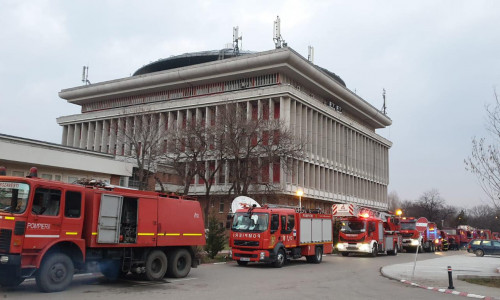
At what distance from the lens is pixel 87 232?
12.7 metres

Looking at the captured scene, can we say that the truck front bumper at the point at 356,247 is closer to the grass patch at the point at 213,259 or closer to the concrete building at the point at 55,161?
the grass patch at the point at 213,259

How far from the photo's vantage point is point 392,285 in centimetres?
1564

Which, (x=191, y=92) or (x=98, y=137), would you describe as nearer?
(x=191, y=92)

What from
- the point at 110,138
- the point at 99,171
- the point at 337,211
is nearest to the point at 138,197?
the point at 337,211

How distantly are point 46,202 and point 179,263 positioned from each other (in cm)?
567

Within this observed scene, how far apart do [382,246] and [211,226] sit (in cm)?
1477

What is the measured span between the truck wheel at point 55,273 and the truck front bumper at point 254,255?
979 centimetres

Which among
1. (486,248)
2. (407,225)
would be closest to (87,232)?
(407,225)

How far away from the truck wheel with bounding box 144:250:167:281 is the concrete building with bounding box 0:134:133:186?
71.1 ft

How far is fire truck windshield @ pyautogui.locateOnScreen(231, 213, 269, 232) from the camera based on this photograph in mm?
20797

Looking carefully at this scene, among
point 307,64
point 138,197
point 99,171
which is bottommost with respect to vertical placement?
point 138,197

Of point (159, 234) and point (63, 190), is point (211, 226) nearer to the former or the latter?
point (159, 234)

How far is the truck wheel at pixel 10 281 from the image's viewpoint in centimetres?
1118

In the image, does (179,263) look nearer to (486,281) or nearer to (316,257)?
(316,257)
